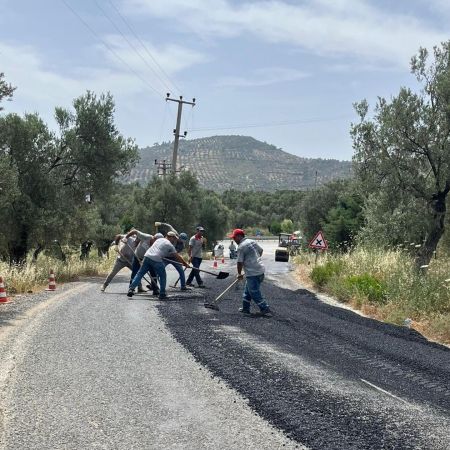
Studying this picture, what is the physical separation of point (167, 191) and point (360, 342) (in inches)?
1518

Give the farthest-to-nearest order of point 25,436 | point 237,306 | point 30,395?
1. point 237,306
2. point 30,395
3. point 25,436

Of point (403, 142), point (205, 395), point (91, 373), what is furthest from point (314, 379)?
point (403, 142)

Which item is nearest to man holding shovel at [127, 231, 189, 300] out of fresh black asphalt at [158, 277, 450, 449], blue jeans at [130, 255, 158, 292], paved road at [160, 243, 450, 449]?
blue jeans at [130, 255, 158, 292]

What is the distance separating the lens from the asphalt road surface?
4.90 metres

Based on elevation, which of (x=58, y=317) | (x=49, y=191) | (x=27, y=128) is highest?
(x=27, y=128)

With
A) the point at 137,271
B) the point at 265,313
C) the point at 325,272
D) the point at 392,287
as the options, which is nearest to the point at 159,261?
the point at 137,271

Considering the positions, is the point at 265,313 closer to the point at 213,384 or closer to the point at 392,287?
the point at 392,287

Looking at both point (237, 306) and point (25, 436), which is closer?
point (25, 436)

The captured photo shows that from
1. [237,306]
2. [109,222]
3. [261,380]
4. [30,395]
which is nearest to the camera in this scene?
[30,395]

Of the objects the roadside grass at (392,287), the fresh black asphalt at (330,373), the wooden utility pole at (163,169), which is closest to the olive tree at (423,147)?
the roadside grass at (392,287)

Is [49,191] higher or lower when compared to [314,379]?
higher

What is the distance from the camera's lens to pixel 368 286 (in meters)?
17.5

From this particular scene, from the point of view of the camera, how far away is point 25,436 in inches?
188

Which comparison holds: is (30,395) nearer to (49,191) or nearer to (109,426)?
(109,426)
